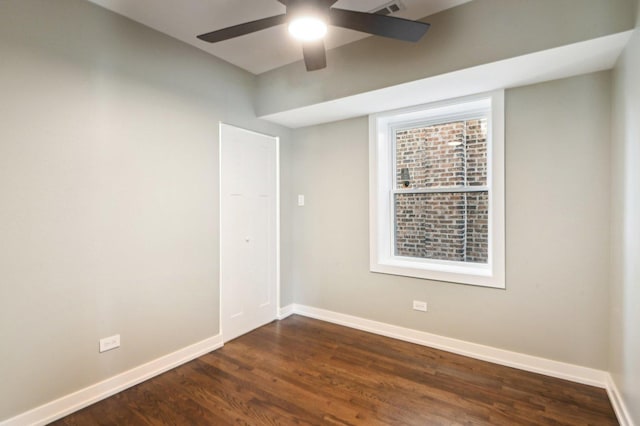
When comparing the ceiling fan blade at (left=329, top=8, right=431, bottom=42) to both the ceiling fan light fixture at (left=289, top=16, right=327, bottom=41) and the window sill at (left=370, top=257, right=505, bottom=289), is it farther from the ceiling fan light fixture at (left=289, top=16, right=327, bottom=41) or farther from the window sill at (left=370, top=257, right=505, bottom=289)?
the window sill at (left=370, top=257, right=505, bottom=289)

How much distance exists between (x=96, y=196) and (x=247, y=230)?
144 centimetres

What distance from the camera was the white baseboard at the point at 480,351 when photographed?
7.51 feet

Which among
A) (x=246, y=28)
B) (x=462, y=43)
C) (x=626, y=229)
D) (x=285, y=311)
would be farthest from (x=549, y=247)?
(x=285, y=311)

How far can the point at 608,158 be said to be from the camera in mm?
2199

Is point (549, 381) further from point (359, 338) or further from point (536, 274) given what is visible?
point (359, 338)

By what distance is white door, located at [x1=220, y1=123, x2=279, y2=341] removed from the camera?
3064 millimetres

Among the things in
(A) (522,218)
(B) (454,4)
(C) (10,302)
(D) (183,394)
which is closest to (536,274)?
(A) (522,218)

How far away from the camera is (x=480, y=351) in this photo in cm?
267

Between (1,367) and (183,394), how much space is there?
1.05 metres

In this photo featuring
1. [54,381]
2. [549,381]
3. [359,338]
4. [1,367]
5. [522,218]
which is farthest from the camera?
[359,338]

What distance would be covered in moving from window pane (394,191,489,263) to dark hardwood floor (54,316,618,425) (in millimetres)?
950

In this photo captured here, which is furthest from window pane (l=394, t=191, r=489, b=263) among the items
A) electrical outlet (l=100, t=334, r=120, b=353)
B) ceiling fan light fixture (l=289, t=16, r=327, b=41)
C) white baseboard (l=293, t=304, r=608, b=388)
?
electrical outlet (l=100, t=334, r=120, b=353)

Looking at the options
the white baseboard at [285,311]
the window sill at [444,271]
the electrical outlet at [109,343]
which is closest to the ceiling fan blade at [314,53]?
the window sill at [444,271]

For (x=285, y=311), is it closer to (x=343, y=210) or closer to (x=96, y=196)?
(x=343, y=210)
